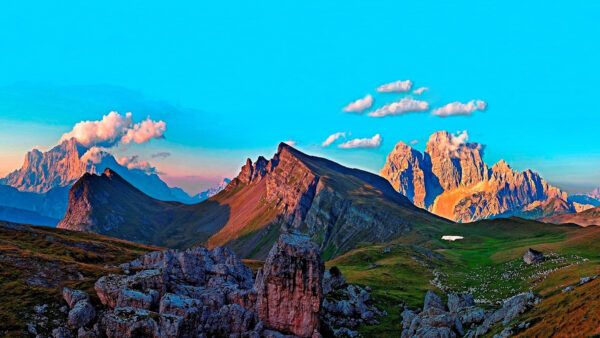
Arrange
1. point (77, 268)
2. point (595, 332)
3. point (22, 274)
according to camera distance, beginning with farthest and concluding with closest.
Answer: point (77, 268) → point (22, 274) → point (595, 332)

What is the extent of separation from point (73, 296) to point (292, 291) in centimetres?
3258

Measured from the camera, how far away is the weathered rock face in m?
62.7

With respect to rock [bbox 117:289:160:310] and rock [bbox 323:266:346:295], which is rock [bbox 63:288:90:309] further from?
rock [bbox 323:266:346:295]

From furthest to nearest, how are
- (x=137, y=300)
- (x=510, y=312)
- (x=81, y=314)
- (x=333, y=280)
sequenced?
(x=333, y=280) < (x=137, y=300) < (x=510, y=312) < (x=81, y=314)

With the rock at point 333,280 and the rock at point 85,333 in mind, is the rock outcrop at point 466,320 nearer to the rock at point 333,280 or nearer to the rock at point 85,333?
the rock at point 333,280

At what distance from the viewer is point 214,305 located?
212 feet

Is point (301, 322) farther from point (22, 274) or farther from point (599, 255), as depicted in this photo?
point (599, 255)

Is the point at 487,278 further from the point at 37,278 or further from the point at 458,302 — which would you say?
the point at 37,278

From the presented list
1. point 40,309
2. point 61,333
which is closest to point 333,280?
point 61,333

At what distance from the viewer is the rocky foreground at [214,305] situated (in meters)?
53.7

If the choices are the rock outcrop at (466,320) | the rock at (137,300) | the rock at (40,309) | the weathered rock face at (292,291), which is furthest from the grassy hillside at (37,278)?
the rock outcrop at (466,320)

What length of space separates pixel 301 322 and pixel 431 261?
375 ft

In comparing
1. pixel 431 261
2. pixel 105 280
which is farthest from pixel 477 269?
pixel 105 280

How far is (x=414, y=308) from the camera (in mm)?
89375
